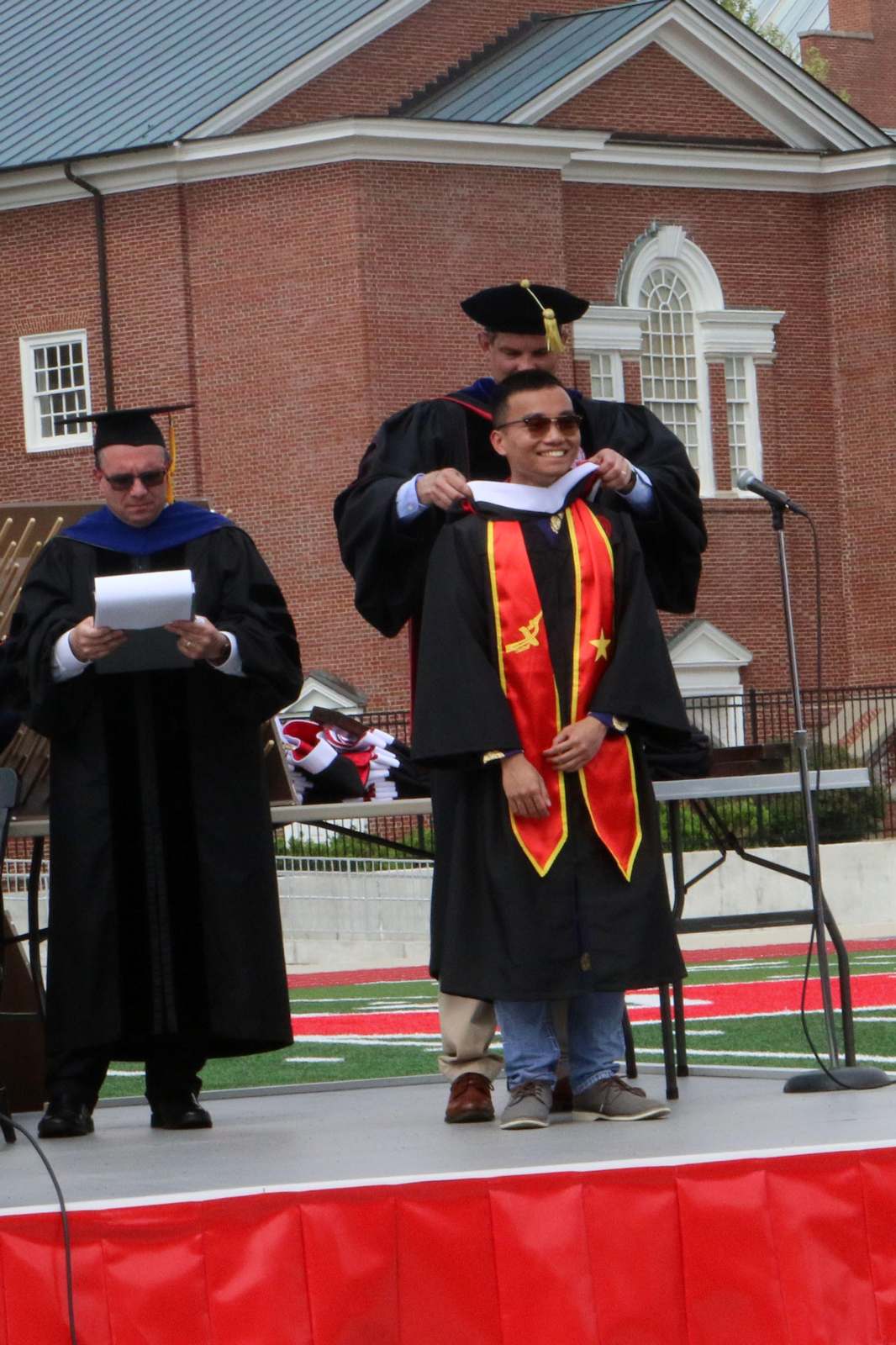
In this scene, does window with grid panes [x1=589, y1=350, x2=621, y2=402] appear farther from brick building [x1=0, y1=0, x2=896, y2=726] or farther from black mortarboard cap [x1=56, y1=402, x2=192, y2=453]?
black mortarboard cap [x1=56, y1=402, x2=192, y2=453]

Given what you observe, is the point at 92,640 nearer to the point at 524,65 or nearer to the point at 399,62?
the point at 399,62

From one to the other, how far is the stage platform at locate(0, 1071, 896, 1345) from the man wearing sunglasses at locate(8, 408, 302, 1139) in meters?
1.90

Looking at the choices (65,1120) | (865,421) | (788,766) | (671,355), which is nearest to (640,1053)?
(65,1120)

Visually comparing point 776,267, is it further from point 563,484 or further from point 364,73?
point 563,484

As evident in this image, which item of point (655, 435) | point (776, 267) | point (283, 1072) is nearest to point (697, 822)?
point (776, 267)

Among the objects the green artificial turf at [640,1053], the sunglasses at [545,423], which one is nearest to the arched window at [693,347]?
the green artificial turf at [640,1053]

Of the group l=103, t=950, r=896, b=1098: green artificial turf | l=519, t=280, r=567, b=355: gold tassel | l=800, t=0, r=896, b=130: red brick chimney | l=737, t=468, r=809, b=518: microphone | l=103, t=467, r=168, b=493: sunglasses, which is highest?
l=800, t=0, r=896, b=130: red brick chimney

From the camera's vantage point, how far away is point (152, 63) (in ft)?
113

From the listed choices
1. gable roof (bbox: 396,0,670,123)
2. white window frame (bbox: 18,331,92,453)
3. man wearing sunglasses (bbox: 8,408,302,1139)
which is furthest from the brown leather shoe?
white window frame (bbox: 18,331,92,453)

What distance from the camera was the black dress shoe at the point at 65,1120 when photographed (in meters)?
7.62

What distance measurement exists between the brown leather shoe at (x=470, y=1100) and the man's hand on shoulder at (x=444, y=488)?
1.70 metres

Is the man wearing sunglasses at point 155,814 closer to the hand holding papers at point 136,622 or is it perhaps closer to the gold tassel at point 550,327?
the hand holding papers at point 136,622

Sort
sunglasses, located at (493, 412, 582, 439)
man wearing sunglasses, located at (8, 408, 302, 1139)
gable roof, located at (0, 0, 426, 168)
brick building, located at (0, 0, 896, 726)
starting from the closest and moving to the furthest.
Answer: sunglasses, located at (493, 412, 582, 439) → man wearing sunglasses, located at (8, 408, 302, 1139) → brick building, located at (0, 0, 896, 726) → gable roof, located at (0, 0, 426, 168)

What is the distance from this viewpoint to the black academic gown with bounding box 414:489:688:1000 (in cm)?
695
